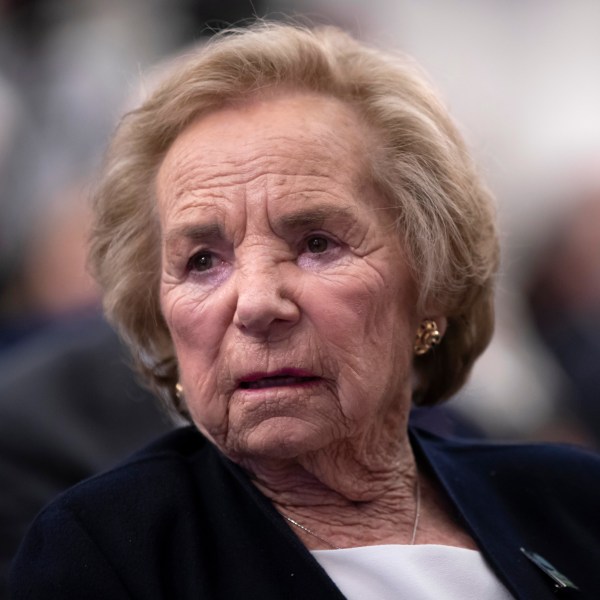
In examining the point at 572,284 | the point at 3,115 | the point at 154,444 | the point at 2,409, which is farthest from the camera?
the point at 572,284

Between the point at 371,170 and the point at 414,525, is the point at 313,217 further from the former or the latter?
the point at 414,525

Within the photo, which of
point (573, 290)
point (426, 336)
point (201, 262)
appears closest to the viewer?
point (201, 262)

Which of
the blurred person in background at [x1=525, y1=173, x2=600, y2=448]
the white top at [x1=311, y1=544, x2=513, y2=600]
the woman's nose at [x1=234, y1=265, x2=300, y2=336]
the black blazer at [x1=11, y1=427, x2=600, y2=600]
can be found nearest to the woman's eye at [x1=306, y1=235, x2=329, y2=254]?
the woman's nose at [x1=234, y1=265, x2=300, y2=336]

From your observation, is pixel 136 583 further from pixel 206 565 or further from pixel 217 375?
pixel 217 375

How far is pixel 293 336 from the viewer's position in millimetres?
2445

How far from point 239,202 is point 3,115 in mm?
2688

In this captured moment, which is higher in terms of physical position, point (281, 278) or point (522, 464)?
point (281, 278)

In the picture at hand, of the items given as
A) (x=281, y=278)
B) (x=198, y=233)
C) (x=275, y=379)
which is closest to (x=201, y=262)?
(x=198, y=233)

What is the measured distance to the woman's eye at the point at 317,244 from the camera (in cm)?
256

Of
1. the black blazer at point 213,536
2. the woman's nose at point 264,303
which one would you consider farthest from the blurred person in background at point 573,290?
the woman's nose at point 264,303

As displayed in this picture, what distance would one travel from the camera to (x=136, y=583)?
7.62ft

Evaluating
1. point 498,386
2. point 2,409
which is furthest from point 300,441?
point 498,386

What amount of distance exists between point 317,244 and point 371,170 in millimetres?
220

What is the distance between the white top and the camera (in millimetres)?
2506
